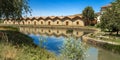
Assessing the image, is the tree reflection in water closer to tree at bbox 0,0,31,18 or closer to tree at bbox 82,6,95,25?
tree at bbox 0,0,31,18

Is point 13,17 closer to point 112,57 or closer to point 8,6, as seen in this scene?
point 8,6

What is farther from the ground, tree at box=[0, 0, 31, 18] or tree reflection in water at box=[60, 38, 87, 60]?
tree at box=[0, 0, 31, 18]

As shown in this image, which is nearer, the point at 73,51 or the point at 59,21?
the point at 73,51

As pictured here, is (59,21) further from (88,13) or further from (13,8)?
(13,8)

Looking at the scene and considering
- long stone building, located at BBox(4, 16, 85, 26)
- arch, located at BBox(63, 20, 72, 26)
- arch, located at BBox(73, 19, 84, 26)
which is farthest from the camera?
arch, located at BBox(63, 20, 72, 26)

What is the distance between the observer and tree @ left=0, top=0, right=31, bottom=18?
73.6 feet

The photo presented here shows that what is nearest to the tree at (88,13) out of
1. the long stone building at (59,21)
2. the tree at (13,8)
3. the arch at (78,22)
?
the arch at (78,22)

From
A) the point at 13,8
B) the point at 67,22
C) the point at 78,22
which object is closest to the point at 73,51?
the point at 13,8

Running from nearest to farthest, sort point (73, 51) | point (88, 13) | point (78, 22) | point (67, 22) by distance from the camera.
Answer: point (73, 51) < point (88, 13) < point (78, 22) < point (67, 22)

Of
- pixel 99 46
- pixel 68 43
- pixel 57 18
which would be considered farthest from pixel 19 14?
pixel 57 18

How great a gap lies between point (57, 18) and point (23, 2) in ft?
296

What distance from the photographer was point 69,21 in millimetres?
108750

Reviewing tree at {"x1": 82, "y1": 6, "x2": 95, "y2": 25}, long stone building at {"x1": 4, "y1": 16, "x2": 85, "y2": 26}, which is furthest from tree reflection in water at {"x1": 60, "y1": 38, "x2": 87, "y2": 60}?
tree at {"x1": 82, "y1": 6, "x2": 95, "y2": 25}

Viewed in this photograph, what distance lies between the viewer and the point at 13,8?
23328 millimetres
